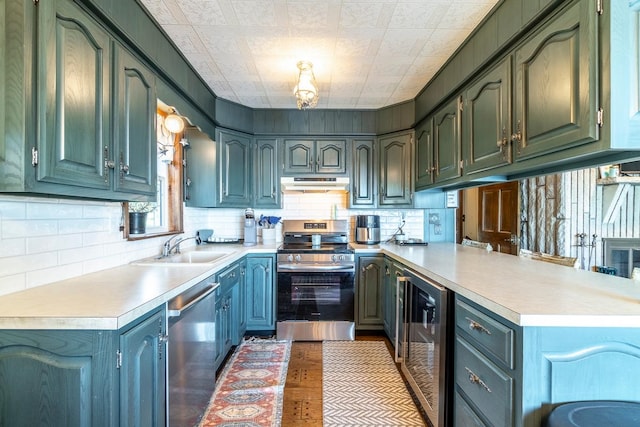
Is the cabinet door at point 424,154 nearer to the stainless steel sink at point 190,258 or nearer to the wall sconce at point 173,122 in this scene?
the stainless steel sink at point 190,258

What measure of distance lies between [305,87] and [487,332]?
1.98 metres

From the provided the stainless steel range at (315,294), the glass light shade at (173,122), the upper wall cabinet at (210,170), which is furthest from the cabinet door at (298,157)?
the glass light shade at (173,122)

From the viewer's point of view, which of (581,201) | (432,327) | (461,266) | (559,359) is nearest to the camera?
(559,359)

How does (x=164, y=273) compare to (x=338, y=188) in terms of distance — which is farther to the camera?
(x=338, y=188)

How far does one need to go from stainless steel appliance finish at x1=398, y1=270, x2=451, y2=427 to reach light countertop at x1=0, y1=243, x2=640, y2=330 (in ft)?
0.38

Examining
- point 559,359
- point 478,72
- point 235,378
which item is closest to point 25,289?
point 235,378

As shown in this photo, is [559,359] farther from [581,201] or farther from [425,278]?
[581,201]

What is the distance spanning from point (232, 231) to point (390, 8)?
2.78 meters

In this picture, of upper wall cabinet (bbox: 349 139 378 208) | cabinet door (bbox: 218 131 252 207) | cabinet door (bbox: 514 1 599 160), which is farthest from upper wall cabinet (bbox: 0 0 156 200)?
upper wall cabinet (bbox: 349 139 378 208)

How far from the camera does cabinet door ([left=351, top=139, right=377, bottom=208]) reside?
351 cm

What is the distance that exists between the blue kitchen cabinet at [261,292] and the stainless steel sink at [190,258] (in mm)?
413

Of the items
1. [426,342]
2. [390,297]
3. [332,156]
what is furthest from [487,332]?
[332,156]

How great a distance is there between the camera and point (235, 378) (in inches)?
92.9

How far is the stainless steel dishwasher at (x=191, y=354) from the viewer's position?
145 centimetres
